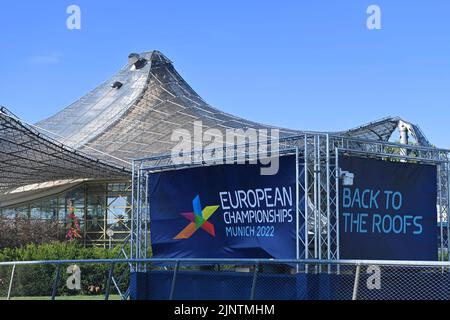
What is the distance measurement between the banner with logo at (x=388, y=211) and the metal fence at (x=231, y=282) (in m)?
0.85

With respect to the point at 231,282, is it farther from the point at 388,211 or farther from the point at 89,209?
the point at 89,209

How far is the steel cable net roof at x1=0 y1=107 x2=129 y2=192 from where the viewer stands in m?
32.6

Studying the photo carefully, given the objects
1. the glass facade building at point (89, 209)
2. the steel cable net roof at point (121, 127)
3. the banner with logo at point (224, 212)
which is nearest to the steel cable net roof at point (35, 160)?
the steel cable net roof at point (121, 127)

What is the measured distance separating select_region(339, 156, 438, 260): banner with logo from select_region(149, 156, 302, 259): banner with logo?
4.67 feet

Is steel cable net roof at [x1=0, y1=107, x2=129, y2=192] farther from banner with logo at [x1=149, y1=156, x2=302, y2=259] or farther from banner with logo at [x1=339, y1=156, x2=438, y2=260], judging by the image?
banner with logo at [x1=339, y1=156, x2=438, y2=260]

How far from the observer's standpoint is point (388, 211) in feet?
64.2

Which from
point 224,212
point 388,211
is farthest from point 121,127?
point 388,211

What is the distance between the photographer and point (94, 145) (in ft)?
155

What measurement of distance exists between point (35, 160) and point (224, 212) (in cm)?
2111

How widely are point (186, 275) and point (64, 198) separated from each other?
3189 centimetres

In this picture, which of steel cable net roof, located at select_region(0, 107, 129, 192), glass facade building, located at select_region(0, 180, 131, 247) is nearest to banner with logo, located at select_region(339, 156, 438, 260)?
steel cable net roof, located at select_region(0, 107, 129, 192)

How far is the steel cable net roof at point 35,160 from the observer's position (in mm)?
32594
